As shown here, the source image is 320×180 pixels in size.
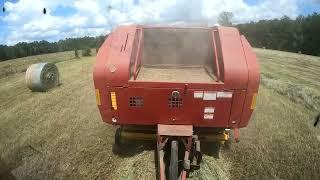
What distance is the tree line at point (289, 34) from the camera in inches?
2207

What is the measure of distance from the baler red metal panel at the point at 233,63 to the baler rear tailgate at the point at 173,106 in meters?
0.22

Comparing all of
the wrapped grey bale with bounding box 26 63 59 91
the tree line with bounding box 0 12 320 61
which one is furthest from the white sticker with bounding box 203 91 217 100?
the tree line with bounding box 0 12 320 61

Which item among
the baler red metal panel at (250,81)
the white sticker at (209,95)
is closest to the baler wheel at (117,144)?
the white sticker at (209,95)

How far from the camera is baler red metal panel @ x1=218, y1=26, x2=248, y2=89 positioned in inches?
244

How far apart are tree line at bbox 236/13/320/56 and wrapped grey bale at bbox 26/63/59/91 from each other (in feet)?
145

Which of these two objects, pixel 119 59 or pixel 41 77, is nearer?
pixel 119 59

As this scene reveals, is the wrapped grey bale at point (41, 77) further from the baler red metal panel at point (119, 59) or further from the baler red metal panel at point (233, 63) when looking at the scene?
the baler red metal panel at point (233, 63)

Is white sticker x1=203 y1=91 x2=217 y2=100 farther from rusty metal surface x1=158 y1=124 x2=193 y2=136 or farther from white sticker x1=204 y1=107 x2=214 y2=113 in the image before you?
rusty metal surface x1=158 y1=124 x2=193 y2=136

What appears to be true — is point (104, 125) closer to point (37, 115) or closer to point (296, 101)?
point (37, 115)

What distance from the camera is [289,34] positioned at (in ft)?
200

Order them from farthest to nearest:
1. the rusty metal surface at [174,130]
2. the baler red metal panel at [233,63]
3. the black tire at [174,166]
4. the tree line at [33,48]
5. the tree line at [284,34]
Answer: the tree line at [33,48], the tree line at [284,34], the rusty metal surface at [174,130], the baler red metal panel at [233,63], the black tire at [174,166]

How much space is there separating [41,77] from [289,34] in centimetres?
5318

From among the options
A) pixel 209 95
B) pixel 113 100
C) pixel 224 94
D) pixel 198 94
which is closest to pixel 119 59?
pixel 113 100

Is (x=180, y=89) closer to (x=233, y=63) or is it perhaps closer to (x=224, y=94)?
(x=224, y=94)
